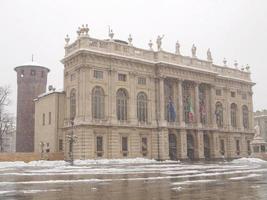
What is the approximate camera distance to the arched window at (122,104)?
2346 inches

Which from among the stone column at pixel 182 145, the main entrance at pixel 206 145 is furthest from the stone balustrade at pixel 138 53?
the main entrance at pixel 206 145

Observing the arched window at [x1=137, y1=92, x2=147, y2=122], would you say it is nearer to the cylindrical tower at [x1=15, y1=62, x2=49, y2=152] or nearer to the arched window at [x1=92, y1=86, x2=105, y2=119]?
the arched window at [x1=92, y1=86, x2=105, y2=119]

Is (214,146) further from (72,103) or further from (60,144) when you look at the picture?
(60,144)

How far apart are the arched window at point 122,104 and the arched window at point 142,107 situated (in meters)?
2.64

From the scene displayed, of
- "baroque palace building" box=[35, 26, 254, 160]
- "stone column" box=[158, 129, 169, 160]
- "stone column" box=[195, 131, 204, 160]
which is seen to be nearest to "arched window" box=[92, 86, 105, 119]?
"baroque palace building" box=[35, 26, 254, 160]

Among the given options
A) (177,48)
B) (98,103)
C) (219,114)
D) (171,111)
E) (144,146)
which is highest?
(177,48)

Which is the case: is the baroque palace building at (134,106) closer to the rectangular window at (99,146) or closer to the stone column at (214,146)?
the stone column at (214,146)

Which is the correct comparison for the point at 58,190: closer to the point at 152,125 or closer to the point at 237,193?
the point at 237,193

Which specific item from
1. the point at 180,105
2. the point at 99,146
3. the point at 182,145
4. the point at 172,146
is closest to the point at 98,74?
the point at 99,146

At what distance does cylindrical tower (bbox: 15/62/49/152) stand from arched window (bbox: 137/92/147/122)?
27250 millimetres

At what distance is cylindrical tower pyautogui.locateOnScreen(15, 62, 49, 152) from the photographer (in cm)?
7819

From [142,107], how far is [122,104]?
4067 mm

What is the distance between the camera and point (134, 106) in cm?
6078

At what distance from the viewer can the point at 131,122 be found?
59.8 metres
